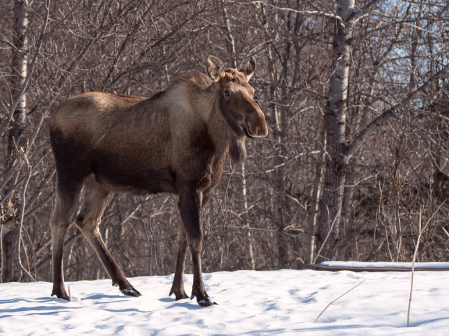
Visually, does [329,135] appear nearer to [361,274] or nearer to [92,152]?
[361,274]

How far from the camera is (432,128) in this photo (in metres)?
9.55

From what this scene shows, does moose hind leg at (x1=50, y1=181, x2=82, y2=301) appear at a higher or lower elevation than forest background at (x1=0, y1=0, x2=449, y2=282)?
lower

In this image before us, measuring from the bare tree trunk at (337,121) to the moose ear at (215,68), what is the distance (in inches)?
177

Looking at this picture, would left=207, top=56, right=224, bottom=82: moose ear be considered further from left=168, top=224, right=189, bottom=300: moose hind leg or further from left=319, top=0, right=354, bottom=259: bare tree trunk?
left=319, top=0, right=354, bottom=259: bare tree trunk

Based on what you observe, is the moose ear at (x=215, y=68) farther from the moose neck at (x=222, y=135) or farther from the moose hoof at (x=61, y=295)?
the moose hoof at (x=61, y=295)

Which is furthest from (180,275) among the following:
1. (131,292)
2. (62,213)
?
(62,213)

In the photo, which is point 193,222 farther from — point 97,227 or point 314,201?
point 314,201

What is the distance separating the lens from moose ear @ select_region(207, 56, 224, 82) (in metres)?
3.99

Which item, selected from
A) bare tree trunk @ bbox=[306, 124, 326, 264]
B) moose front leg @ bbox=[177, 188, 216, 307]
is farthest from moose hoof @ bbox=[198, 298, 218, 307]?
bare tree trunk @ bbox=[306, 124, 326, 264]

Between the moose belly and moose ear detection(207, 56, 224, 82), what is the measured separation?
0.80 meters

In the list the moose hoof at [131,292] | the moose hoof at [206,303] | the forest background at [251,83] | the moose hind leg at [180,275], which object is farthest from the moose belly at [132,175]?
the forest background at [251,83]

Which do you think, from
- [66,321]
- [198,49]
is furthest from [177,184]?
[198,49]

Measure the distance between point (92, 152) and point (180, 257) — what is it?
113 cm

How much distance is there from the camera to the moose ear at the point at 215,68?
3.99 m
